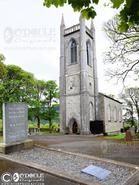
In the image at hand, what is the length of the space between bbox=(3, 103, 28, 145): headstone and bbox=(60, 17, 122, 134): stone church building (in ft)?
66.2

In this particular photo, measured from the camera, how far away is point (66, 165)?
7.14 m

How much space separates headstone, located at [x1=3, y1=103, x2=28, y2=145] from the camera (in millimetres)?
Answer: 9758

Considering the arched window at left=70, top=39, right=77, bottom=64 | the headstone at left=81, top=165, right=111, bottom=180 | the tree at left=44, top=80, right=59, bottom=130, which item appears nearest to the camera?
the headstone at left=81, top=165, right=111, bottom=180

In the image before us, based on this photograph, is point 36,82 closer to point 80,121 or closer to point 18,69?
point 18,69

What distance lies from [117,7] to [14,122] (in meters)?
8.76

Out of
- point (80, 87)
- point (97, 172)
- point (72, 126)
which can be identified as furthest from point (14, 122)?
point (72, 126)

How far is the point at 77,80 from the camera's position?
32.5 m

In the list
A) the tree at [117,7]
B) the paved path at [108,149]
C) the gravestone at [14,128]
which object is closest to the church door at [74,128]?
the paved path at [108,149]

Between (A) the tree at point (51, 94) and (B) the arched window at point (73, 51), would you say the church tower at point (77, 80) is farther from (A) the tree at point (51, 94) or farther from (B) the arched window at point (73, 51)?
(A) the tree at point (51, 94)

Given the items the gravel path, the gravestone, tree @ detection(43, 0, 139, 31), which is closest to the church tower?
the gravestone

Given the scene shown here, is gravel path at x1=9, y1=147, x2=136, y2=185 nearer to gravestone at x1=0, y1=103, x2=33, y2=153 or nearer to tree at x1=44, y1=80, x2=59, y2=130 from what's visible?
gravestone at x1=0, y1=103, x2=33, y2=153

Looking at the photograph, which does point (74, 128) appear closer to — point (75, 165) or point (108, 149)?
point (108, 149)

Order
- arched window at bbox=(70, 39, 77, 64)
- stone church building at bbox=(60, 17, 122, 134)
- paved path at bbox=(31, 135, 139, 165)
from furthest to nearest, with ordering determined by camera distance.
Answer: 1. arched window at bbox=(70, 39, 77, 64)
2. stone church building at bbox=(60, 17, 122, 134)
3. paved path at bbox=(31, 135, 139, 165)

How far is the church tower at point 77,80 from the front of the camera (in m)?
31.0
